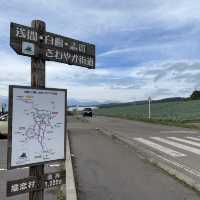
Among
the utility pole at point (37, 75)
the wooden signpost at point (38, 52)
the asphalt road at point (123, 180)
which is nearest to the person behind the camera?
the wooden signpost at point (38, 52)

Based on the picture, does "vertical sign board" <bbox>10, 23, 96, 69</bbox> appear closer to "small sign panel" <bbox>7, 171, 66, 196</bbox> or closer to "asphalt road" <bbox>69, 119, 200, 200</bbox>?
"small sign panel" <bbox>7, 171, 66, 196</bbox>

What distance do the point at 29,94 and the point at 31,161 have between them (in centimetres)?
81

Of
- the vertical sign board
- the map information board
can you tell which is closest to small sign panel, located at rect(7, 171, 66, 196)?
the map information board

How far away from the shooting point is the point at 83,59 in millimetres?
5770

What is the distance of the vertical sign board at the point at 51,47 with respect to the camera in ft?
16.4

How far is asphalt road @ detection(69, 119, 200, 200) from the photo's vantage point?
803cm

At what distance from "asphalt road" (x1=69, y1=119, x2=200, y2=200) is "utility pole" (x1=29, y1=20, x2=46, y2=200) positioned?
108 inches

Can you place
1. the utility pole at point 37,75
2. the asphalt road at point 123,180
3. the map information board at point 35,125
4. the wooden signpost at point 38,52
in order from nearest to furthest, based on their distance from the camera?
the map information board at point 35,125 < the wooden signpost at point 38,52 < the utility pole at point 37,75 < the asphalt road at point 123,180

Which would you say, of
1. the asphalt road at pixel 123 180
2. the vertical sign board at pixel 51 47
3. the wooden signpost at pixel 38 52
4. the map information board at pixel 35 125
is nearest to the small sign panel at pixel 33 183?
the wooden signpost at pixel 38 52

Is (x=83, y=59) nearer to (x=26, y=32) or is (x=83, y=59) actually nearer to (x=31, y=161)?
(x=26, y=32)

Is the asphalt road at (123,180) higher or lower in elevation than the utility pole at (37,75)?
lower

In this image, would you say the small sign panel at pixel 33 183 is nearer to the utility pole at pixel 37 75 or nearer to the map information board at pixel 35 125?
the utility pole at pixel 37 75

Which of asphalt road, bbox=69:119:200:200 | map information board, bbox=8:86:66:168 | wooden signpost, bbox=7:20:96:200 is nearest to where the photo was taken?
map information board, bbox=8:86:66:168

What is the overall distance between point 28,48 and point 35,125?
93 centimetres
